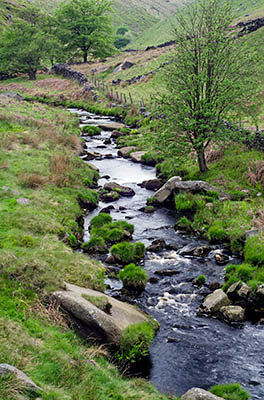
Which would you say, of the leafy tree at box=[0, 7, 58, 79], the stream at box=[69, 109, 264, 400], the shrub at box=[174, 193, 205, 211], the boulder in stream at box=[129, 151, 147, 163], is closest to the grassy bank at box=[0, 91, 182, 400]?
the stream at box=[69, 109, 264, 400]

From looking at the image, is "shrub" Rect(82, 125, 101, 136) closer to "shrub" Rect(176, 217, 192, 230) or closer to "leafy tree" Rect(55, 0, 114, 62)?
"shrub" Rect(176, 217, 192, 230)

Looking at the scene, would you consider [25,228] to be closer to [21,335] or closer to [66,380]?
[21,335]

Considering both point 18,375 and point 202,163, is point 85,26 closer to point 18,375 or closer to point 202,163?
point 202,163

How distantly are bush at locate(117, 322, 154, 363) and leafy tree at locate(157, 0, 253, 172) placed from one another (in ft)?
60.9

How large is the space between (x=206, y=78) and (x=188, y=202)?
1017 cm

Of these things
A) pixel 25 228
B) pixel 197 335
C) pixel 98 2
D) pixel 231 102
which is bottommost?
pixel 197 335

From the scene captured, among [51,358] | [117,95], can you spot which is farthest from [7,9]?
[51,358]

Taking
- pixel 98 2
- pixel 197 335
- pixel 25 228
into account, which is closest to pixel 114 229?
pixel 25 228

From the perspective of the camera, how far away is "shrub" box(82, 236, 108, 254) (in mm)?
22547

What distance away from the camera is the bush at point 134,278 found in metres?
19.1

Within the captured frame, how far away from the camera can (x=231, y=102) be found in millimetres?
31234

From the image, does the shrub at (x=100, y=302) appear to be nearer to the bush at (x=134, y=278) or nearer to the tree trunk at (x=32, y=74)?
the bush at (x=134, y=278)

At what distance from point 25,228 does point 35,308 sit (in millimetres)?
8110

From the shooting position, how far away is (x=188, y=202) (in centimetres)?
2866
